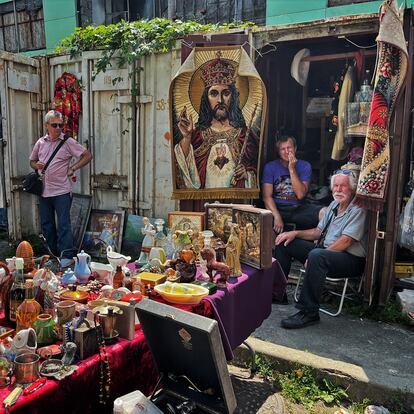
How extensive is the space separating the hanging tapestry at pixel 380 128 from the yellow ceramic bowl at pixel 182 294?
2.18m

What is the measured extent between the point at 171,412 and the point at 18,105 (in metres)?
5.62

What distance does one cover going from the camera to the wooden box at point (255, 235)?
2.96 metres

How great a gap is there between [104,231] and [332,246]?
10.9 feet

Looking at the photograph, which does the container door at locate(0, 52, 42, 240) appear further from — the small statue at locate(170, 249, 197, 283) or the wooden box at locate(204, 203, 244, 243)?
the small statue at locate(170, 249, 197, 283)

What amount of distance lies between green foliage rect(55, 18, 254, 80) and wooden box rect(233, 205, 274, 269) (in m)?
2.96

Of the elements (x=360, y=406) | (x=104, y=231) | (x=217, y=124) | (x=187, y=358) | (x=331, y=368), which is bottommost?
A: (x=360, y=406)

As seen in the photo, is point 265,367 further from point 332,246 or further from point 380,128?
point 380,128

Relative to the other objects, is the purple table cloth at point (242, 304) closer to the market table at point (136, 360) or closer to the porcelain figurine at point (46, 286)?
the market table at point (136, 360)

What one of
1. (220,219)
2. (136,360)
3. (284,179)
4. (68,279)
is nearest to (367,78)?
(284,179)

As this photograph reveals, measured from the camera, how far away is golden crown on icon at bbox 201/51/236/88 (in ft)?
15.6

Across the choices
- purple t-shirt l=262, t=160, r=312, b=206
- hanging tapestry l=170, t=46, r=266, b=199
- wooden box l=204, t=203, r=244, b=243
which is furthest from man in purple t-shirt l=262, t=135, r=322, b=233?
wooden box l=204, t=203, r=244, b=243

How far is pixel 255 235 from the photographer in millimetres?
3006

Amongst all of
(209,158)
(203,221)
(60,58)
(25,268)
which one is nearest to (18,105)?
(60,58)

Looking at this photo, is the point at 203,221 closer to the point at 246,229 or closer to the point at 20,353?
the point at 246,229
